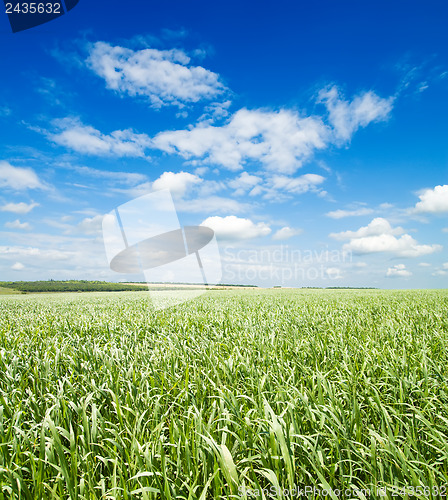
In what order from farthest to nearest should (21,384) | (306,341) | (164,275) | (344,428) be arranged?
(164,275), (306,341), (21,384), (344,428)

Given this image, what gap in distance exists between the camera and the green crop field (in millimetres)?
1970

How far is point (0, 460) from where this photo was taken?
2160mm

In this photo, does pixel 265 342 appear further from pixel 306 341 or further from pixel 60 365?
pixel 60 365

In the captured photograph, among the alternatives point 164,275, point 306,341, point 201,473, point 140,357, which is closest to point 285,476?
point 201,473

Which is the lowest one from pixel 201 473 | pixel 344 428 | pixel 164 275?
pixel 201 473

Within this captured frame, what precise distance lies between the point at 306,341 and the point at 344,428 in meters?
2.90

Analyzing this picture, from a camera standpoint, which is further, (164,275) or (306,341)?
(164,275)

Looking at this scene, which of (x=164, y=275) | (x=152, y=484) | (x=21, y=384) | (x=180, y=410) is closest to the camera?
(x=152, y=484)

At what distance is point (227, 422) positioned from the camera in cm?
257

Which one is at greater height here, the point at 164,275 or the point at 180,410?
the point at 164,275

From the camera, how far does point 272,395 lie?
3.20 metres

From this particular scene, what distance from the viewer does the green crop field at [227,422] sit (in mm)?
1970

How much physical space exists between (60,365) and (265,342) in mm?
3445

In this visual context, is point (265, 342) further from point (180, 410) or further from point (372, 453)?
point (372, 453)
